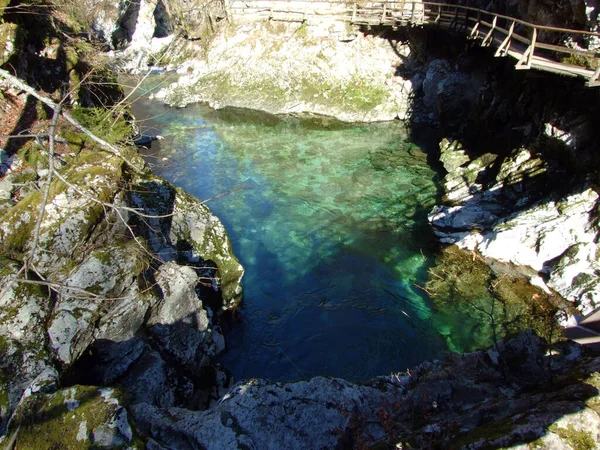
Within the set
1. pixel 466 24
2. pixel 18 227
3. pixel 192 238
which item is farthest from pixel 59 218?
pixel 466 24

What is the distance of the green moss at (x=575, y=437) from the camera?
320cm

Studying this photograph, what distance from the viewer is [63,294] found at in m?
6.50

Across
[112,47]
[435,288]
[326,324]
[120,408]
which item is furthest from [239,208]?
[112,47]

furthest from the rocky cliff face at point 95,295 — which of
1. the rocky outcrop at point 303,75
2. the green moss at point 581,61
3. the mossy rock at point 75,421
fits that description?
the rocky outcrop at point 303,75

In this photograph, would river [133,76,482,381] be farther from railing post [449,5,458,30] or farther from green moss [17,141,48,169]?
railing post [449,5,458,30]

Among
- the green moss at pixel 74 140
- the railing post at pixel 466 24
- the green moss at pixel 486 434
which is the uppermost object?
the railing post at pixel 466 24

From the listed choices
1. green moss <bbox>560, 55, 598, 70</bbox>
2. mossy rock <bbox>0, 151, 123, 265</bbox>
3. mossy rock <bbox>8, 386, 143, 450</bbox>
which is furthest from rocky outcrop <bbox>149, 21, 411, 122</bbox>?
mossy rock <bbox>8, 386, 143, 450</bbox>

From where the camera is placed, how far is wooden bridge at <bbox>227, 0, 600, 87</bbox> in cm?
1087

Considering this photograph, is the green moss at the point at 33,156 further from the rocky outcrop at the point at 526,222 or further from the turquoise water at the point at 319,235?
the rocky outcrop at the point at 526,222

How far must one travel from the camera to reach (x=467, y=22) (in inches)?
758

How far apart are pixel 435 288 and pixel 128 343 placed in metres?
8.58

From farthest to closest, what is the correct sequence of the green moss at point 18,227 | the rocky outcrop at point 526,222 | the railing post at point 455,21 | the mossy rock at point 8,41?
1. the railing post at point 455,21
2. the mossy rock at point 8,41
3. the rocky outcrop at point 526,222
4. the green moss at point 18,227

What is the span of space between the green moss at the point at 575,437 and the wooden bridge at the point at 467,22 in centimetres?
901

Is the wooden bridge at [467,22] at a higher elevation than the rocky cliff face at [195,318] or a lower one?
higher
